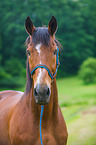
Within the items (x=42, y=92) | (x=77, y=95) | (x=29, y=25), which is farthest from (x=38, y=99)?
(x=77, y=95)

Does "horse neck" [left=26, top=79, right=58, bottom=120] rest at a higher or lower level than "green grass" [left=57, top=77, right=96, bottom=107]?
higher

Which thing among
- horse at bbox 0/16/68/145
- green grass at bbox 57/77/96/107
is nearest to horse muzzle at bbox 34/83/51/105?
horse at bbox 0/16/68/145

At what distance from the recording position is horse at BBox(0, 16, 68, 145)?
207 cm

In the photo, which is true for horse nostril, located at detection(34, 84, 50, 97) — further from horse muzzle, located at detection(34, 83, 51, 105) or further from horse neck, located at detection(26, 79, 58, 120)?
horse neck, located at detection(26, 79, 58, 120)

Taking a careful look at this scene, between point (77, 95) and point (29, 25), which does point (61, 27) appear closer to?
point (77, 95)

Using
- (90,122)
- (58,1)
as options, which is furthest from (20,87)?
(58,1)

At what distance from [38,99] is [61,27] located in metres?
29.0

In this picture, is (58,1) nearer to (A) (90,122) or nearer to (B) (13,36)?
(B) (13,36)

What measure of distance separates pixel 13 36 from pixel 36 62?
1126 inches

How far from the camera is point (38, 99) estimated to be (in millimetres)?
1980

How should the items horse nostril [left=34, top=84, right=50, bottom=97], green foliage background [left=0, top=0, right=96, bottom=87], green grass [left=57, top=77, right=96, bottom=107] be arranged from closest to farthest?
1. horse nostril [left=34, top=84, right=50, bottom=97]
2. green grass [left=57, top=77, right=96, bottom=107]
3. green foliage background [left=0, top=0, right=96, bottom=87]

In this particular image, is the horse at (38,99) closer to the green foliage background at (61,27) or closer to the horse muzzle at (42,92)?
the horse muzzle at (42,92)

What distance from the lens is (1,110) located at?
3.14 metres

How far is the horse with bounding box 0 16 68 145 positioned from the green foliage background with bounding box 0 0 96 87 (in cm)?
2385
